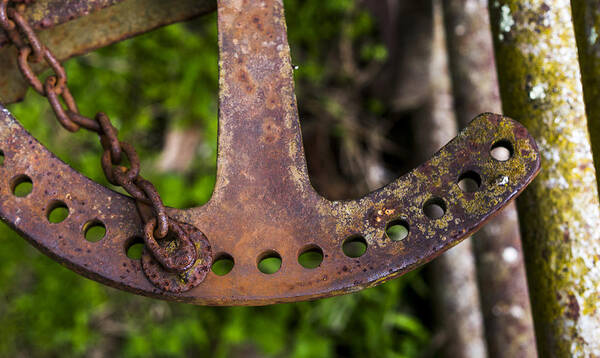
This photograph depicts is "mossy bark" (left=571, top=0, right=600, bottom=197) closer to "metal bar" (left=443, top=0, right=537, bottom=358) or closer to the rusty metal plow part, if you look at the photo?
the rusty metal plow part

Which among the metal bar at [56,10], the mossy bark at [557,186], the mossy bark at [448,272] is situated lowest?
the mossy bark at [448,272]

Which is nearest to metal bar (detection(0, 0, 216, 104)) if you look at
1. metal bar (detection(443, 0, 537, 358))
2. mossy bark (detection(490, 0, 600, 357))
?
mossy bark (detection(490, 0, 600, 357))

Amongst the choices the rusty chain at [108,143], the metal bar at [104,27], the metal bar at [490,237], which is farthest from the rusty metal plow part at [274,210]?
the metal bar at [490,237]

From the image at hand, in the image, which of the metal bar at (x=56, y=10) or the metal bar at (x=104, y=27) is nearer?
the metal bar at (x=56, y=10)

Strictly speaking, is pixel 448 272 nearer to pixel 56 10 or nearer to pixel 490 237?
pixel 490 237

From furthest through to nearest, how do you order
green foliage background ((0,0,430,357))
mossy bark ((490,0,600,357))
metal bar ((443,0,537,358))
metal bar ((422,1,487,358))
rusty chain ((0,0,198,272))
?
green foliage background ((0,0,430,357)) < metal bar ((422,1,487,358)) < metal bar ((443,0,537,358)) < mossy bark ((490,0,600,357)) < rusty chain ((0,0,198,272))

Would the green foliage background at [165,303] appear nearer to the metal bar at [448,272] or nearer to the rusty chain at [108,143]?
the metal bar at [448,272]

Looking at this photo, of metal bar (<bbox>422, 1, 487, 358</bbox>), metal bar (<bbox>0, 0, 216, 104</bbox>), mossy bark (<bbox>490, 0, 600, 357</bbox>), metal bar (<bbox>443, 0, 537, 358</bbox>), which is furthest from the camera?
metal bar (<bbox>422, 1, 487, 358</bbox>)

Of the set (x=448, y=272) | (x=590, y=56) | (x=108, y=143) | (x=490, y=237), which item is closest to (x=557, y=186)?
(x=590, y=56)
